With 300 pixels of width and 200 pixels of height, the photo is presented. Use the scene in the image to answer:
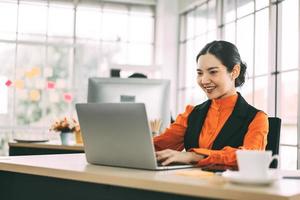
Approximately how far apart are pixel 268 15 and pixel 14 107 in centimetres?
401

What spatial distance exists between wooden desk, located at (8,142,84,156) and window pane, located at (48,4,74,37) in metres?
3.30

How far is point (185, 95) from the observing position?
7062mm

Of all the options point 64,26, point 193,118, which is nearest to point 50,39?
point 64,26

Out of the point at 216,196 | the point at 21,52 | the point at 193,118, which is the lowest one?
the point at 216,196

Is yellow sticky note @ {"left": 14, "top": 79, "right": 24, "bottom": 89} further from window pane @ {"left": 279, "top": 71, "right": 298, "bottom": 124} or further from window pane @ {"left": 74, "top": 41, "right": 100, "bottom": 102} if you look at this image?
window pane @ {"left": 279, "top": 71, "right": 298, "bottom": 124}

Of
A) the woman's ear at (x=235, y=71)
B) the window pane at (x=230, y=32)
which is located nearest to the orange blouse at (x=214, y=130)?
the woman's ear at (x=235, y=71)

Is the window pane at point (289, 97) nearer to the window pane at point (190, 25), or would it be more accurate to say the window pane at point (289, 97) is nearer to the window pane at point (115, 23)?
the window pane at point (190, 25)

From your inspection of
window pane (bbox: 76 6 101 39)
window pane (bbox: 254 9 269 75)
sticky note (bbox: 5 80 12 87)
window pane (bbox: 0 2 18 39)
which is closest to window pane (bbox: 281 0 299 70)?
window pane (bbox: 254 9 269 75)

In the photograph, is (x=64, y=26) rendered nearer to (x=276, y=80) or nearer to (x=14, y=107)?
(x=14, y=107)

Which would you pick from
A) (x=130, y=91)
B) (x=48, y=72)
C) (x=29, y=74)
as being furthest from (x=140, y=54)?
(x=130, y=91)

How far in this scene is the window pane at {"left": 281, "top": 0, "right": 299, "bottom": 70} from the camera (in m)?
4.40

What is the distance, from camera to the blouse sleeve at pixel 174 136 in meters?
2.13

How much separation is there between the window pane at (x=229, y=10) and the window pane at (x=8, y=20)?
327 centimetres

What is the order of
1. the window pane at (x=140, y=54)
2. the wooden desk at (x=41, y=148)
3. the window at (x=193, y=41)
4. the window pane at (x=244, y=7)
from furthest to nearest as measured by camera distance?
the window pane at (x=140, y=54)
the window at (x=193, y=41)
the window pane at (x=244, y=7)
the wooden desk at (x=41, y=148)
